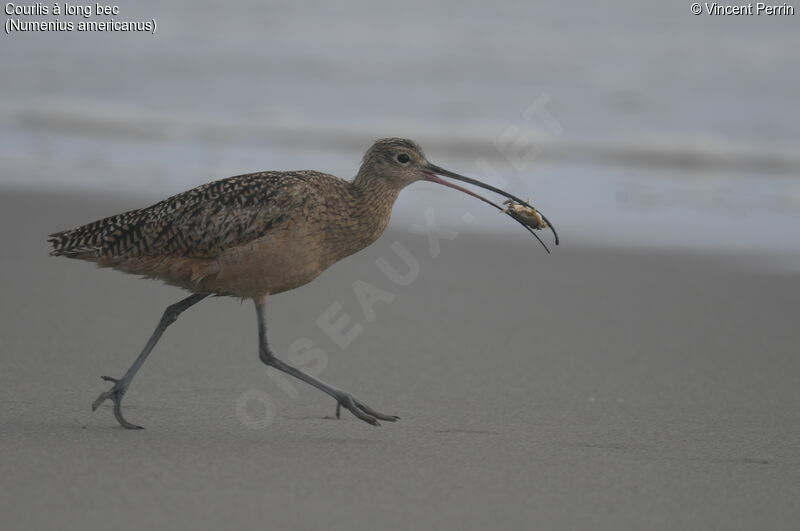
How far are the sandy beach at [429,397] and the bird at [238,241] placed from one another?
321mm

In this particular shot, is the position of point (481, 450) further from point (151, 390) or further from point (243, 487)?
point (151, 390)

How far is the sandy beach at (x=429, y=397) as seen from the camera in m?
3.70

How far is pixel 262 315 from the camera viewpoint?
193 inches

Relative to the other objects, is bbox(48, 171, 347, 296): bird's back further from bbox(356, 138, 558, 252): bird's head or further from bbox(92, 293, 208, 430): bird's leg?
bbox(356, 138, 558, 252): bird's head

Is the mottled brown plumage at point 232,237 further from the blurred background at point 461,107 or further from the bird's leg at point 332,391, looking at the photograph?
the blurred background at point 461,107

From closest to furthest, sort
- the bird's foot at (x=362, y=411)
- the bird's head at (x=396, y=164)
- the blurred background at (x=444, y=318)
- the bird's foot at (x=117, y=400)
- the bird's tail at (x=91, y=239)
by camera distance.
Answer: the blurred background at (x=444, y=318) → the bird's foot at (x=117, y=400) → the bird's foot at (x=362, y=411) → the bird's tail at (x=91, y=239) → the bird's head at (x=396, y=164)

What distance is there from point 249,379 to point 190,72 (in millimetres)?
11280

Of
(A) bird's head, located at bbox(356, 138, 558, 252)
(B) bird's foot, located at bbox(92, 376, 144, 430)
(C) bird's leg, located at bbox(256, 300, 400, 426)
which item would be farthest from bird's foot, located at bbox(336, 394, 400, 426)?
(A) bird's head, located at bbox(356, 138, 558, 252)

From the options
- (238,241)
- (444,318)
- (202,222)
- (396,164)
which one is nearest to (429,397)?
(396,164)

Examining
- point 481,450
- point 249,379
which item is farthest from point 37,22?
point 481,450

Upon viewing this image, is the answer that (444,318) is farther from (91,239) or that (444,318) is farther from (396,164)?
(91,239)

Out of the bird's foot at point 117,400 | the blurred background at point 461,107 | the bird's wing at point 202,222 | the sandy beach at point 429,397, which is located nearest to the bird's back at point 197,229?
the bird's wing at point 202,222

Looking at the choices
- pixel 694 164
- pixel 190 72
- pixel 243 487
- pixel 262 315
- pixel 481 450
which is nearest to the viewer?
pixel 243 487

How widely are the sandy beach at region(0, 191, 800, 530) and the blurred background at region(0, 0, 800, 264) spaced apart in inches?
59.4
